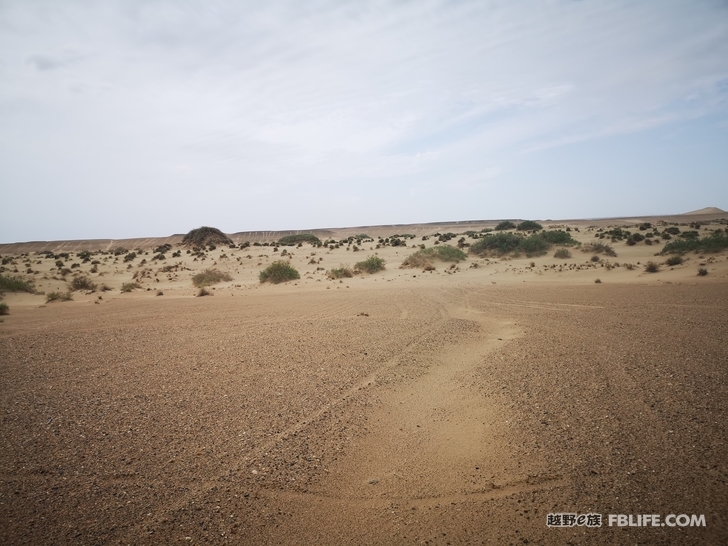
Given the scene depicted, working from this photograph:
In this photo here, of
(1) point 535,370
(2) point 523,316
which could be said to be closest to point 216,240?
(2) point 523,316

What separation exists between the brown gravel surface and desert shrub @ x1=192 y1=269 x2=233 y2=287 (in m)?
14.9

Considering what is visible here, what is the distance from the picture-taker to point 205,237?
191 ft

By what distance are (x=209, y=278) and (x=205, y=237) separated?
1361 inches

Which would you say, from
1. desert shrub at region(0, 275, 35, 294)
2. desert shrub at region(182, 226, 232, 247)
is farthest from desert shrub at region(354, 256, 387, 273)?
desert shrub at region(182, 226, 232, 247)

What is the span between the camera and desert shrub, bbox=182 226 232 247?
187 ft

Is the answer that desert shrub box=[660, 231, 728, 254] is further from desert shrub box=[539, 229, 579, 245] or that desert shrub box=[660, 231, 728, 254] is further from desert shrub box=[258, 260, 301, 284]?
desert shrub box=[258, 260, 301, 284]

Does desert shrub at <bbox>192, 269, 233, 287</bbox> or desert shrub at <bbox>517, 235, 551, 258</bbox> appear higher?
desert shrub at <bbox>517, 235, 551, 258</bbox>

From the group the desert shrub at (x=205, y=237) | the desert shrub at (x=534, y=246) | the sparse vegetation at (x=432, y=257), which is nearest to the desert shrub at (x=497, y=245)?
the desert shrub at (x=534, y=246)

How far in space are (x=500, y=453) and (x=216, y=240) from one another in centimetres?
5733

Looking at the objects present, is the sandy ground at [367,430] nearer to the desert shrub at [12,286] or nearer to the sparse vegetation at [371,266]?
the desert shrub at [12,286]

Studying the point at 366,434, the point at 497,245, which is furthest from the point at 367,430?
the point at 497,245

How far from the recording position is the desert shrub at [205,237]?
57.0 meters

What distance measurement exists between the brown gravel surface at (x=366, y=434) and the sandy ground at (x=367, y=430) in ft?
0.08

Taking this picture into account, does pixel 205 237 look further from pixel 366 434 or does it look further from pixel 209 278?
pixel 366 434
